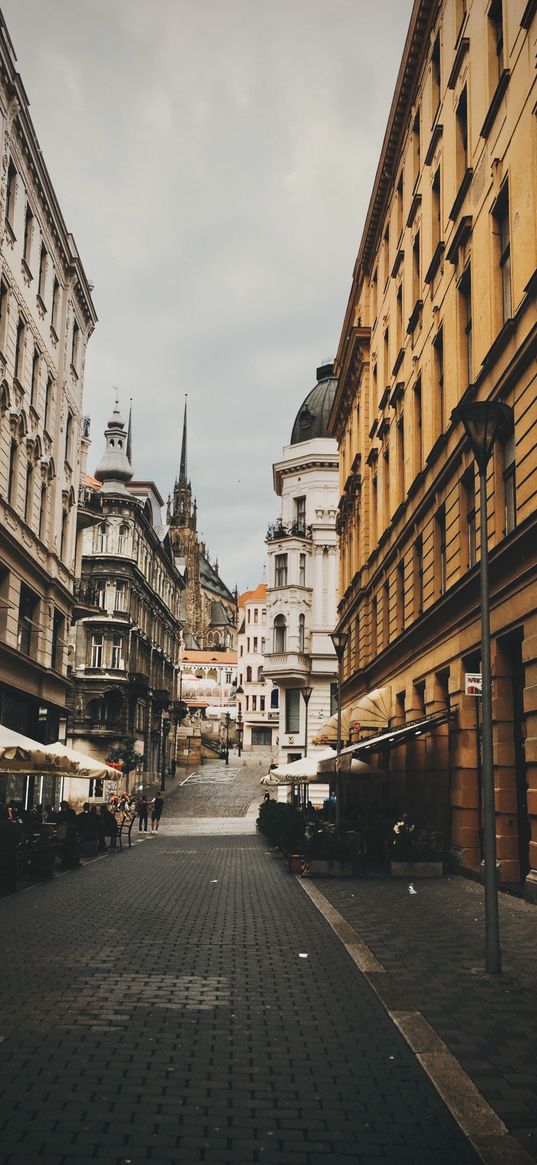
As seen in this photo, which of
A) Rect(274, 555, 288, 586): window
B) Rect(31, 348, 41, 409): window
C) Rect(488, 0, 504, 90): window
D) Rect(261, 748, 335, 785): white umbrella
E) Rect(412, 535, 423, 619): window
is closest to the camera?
Rect(488, 0, 504, 90): window

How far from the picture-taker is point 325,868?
20703 millimetres

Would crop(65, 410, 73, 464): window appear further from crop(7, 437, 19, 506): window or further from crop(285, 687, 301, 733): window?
crop(285, 687, 301, 733): window

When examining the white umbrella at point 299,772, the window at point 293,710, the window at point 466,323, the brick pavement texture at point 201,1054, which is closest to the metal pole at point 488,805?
the brick pavement texture at point 201,1054

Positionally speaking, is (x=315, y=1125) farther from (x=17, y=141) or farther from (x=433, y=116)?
(x=17, y=141)

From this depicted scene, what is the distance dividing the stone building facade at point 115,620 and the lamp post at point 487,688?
49744mm

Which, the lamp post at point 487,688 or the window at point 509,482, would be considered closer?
the lamp post at point 487,688

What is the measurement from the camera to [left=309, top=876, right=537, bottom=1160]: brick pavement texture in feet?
21.1

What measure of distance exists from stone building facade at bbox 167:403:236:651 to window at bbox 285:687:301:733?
10685 cm

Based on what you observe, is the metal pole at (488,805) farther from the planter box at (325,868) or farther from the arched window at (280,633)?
the arched window at (280,633)

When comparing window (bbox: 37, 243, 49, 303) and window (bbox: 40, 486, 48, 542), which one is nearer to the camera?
window (bbox: 37, 243, 49, 303)

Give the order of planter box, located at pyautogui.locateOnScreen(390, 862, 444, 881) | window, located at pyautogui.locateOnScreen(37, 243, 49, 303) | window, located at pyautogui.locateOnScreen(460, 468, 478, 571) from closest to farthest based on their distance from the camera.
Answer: planter box, located at pyautogui.locateOnScreen(390, 862, 444, 881) < window, located at pyautogui.locateOnScreen(460, 468, 478, 571) < window, located at pyautogui.locateOnScreen(37, 243, 49, 303)

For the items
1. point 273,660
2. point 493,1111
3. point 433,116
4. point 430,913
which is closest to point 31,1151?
point 493,1111

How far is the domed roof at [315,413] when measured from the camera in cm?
7069

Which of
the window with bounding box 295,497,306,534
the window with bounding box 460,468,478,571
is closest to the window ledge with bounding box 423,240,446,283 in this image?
the window with bounding box 460,468,478,571
